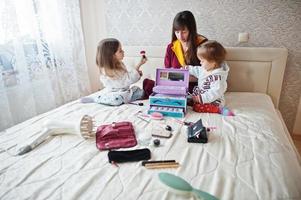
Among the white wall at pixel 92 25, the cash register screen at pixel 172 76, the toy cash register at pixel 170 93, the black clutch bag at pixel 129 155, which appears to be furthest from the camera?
the white wall at pixel 92 25

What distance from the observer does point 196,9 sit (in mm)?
1976

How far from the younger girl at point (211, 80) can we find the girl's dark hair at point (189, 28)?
0.20 metres

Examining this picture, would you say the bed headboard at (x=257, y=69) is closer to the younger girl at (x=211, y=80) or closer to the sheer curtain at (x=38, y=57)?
the younger girl at (x=211, y=80)

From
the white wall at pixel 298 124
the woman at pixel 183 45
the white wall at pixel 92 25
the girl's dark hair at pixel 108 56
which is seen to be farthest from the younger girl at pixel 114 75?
the white wall at pixel 298 124

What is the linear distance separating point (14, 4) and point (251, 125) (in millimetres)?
1730

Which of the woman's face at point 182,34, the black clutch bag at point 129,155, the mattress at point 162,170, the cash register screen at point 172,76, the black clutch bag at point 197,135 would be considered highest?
the woman's face at point 182,34

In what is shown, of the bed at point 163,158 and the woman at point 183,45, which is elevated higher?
the woman at point 183,45

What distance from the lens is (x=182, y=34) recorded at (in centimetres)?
175

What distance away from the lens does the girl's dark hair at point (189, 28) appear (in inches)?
67.1

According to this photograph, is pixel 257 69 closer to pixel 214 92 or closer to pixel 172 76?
pixel 214 92

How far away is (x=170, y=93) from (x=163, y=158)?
0.69m

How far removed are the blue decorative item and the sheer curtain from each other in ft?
4.32

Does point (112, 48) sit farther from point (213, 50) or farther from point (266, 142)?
point (266, 142)

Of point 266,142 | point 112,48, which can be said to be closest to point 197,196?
point 266,142
